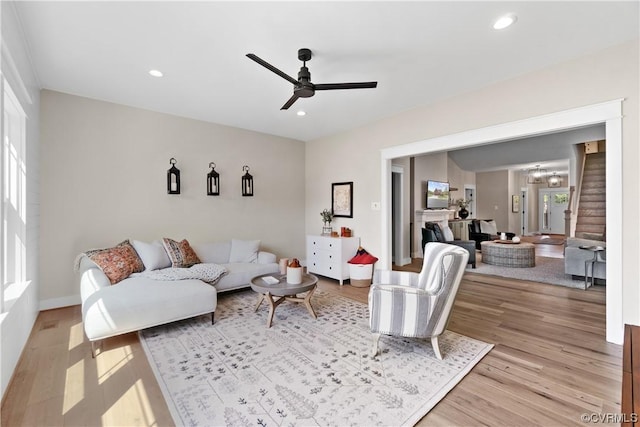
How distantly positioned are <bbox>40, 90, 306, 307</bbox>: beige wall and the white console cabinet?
2.90 feet

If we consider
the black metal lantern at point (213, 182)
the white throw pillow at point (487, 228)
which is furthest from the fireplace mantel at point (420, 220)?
the black metal lantern at point (213, 182)

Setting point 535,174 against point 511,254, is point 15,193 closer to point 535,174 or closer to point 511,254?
point 511,254

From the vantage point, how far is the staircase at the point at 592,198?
616cm

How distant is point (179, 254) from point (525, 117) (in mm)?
4491

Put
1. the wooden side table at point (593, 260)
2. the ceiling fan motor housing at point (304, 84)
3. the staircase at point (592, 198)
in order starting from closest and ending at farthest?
the ceiling fan motor housing at point (304, 84) → the wooden side table at point (593, 260) → the staircase at point (592, 198)

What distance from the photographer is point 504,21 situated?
2314 mm

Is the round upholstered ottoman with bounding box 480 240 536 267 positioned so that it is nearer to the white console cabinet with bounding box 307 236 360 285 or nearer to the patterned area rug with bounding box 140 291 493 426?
the white console cabinet with bounding box 307 236 360 285

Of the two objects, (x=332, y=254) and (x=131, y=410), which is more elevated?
(x=332, y=254)

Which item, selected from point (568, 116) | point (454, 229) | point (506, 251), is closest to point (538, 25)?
point (568, 116)

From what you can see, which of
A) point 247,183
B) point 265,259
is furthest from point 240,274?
point 247,183

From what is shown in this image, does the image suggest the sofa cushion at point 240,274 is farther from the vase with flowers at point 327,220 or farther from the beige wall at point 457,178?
the beige wall at point 457,178

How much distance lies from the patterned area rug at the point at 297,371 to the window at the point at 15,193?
1.28 metres

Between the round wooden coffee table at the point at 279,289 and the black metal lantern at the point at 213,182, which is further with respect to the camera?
the black metal lantern at the point at 213,182

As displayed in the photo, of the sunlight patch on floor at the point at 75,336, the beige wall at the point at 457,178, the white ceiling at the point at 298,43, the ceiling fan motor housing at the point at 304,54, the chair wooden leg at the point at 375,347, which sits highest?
the white ceiling at the point at 298,43
